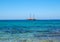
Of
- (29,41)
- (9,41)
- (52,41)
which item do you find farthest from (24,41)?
(52,41)

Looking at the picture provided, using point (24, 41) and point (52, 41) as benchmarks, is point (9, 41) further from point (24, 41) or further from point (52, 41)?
point (52, 41)

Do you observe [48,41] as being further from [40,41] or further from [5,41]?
[5,41]

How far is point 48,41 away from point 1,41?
7.30 ft

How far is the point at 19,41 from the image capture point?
7.58 metres

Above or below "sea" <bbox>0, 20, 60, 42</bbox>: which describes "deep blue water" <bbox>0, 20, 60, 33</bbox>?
below

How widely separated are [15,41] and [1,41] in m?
0.65

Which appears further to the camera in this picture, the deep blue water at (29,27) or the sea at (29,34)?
the deep blue water at (29,27)

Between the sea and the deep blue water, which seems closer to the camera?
the sea

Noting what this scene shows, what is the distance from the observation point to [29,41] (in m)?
7.69

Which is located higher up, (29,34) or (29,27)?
(29,34)

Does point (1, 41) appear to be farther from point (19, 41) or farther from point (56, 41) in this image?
point (56, 41)

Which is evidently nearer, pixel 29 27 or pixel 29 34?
pixel 29 34

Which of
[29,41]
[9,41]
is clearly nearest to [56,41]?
[29,41]

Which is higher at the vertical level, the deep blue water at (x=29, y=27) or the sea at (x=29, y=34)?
the sea at (x=29, y=34)
